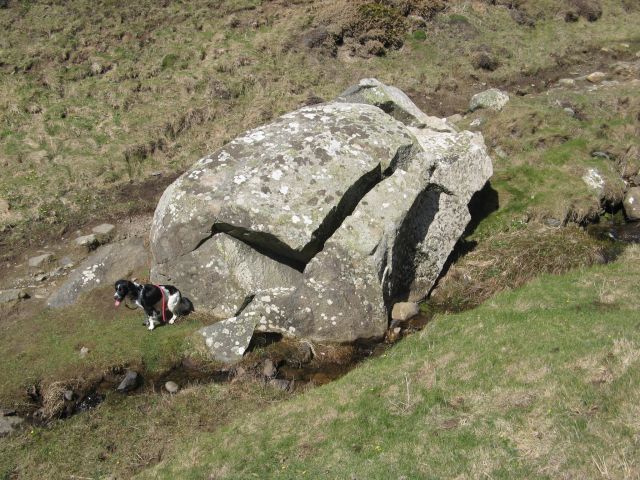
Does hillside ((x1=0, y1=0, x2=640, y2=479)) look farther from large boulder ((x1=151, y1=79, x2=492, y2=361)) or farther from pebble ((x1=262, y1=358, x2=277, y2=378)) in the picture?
large boulder ((x1=151, y1=79, x2=492, y2=361))

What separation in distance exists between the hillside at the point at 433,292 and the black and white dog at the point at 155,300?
2.00 ft

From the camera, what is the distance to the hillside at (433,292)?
36.1ft

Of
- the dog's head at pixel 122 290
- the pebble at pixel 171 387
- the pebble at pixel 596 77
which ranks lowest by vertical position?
the pebble at pixel 596 77

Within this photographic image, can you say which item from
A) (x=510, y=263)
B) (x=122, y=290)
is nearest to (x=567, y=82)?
(x=510, y=263)

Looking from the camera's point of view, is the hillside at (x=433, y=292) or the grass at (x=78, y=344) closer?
the hillside at (x=433, y=292)

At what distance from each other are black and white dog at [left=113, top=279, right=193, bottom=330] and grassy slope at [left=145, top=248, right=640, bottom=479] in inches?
225

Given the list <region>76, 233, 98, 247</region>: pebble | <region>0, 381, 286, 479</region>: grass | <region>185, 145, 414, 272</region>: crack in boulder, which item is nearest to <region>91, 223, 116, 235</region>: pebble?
<region>76, 233, 98, 247</region>: pebble

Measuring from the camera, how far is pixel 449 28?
4369cm

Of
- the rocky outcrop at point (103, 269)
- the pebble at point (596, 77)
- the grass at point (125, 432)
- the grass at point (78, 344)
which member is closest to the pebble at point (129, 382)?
the grass at point (125, 432)

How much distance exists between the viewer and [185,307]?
60.6ft

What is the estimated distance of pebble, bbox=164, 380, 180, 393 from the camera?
619 inches

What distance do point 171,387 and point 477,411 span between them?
9.12m

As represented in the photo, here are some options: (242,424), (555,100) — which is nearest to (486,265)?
(242,424)

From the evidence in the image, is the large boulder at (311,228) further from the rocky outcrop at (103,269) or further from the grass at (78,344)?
the rocky outcrop at (103,269)
